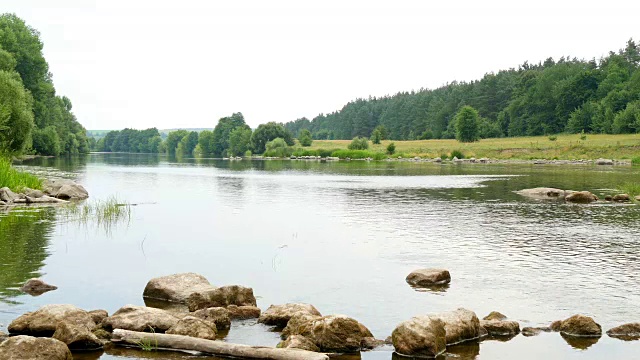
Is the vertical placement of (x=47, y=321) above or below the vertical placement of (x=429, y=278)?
above

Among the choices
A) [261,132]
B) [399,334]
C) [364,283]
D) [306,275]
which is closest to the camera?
[399,334]

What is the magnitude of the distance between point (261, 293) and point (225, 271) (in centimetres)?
301

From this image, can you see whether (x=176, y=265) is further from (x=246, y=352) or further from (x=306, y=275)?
(x=246, y=352)

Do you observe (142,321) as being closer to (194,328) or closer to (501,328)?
(194,328)

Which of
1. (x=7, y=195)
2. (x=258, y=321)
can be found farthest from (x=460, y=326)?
(x=7, y=195)

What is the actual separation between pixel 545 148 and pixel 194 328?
4516 inches

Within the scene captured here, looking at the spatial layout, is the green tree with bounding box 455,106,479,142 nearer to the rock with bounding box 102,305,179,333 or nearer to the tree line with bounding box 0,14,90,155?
the tree line with bounding box 0,14,90,155

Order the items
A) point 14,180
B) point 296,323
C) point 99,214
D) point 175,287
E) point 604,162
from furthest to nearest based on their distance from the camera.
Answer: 1. point 604,162
2. point 14,180
3. point 99,214
4. point 175,287
5. point 296,323

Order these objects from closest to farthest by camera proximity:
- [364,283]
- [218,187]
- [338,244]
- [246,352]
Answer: [246,352] < [364,283] < [338,244] < [218,187]

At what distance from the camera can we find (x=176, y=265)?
20766 millimetres

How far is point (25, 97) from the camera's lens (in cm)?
7750

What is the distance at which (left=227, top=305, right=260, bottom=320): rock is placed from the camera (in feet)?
47.6

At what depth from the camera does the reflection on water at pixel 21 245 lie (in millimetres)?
17703

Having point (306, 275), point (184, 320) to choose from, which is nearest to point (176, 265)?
point (306, 275)
